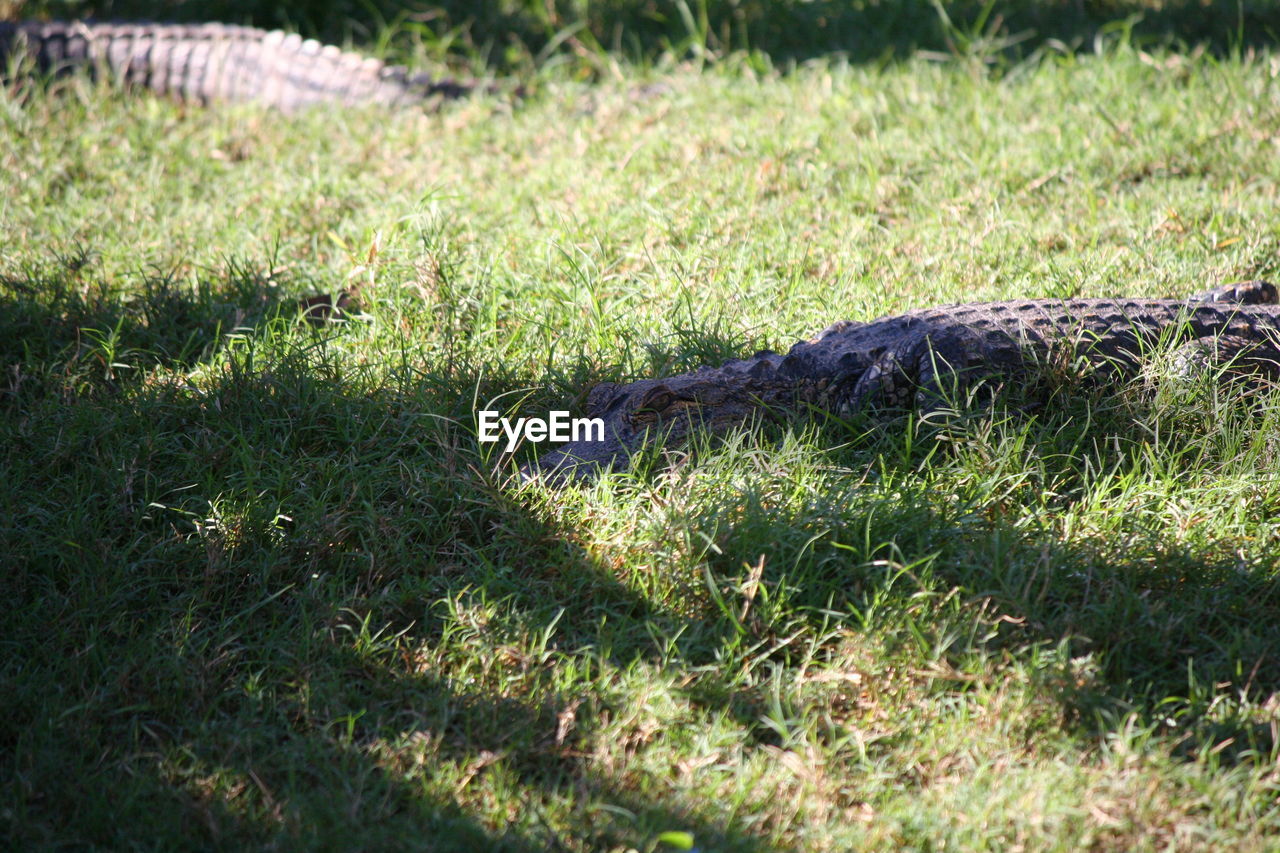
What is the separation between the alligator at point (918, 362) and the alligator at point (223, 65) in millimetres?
2963

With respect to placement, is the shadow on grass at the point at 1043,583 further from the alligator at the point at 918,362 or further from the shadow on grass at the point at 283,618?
the shadow on grass at the point at 283,618

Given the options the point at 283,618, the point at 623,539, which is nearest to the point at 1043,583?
the point at 623,539

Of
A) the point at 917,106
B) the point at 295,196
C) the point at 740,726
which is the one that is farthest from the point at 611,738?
the point at 917,106

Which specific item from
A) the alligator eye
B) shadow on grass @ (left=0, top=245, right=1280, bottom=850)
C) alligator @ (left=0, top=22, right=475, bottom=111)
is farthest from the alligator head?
alligator @ (left=0, top=22, right=475, bottom=111)

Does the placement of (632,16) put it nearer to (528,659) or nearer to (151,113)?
(151,113)

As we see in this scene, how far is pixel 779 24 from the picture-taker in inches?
226

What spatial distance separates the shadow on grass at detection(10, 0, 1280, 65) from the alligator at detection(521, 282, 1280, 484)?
8.68ft

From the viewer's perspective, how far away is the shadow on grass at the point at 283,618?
203cm

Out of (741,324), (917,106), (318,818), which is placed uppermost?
(917,106)

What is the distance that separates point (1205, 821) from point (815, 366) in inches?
54.6

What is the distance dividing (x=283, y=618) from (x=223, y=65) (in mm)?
3866

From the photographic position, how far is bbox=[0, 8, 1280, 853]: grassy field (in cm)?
204

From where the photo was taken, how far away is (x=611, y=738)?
215 centimetres

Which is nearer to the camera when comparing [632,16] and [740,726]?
[740,726]
